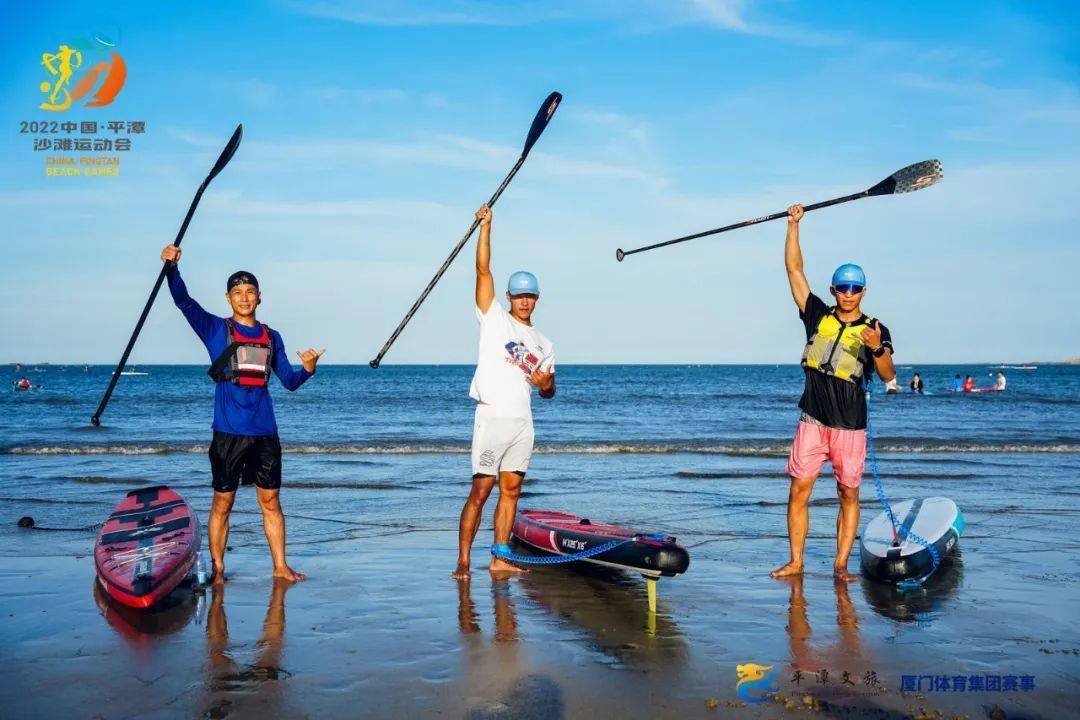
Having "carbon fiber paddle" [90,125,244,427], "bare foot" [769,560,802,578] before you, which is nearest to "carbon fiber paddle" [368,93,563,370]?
"carbon fiber paddle" [90,125,244,427]

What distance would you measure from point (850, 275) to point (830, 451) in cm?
133

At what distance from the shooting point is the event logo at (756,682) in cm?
407

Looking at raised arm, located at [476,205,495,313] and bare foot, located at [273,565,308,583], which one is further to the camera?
bare foot, located at [273,565,308,583]

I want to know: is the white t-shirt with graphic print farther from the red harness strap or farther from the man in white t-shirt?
the red harness strap

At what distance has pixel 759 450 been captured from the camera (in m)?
19.6

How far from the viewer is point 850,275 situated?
626 cm

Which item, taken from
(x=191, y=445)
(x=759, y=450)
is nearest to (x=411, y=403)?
(x=191, y=445)

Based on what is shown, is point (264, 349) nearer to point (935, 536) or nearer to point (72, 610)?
point (72, 610)

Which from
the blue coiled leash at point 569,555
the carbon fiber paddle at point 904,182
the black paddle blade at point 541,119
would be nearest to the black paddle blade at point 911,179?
the carbon fiber paddle at point 904,182

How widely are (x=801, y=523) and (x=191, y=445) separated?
17028 mm

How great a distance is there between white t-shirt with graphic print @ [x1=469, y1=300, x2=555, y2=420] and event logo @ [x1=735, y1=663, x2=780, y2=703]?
265 centimetres

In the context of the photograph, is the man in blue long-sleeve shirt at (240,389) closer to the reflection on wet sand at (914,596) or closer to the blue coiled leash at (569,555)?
the blue coiled leash at (569,555)

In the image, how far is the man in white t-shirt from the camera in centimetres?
642

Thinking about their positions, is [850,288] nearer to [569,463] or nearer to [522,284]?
[522,284]
